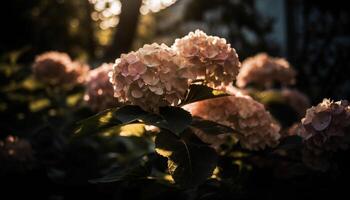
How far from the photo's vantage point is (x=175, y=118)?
63.8 inches

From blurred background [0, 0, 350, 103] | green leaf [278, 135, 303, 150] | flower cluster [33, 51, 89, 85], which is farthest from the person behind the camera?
blurred background [0, 0, 350, 103]

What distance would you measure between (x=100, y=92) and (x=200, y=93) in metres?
1.28

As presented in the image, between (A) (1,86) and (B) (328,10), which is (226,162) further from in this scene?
(B) (328,10)

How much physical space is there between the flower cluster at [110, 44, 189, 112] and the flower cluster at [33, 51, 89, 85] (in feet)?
6.64

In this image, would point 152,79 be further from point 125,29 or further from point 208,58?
point 125,29

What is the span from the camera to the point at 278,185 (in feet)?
7.40

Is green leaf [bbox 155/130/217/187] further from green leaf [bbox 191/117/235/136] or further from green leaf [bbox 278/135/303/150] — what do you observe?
green leaf [bbox 278/135/303/150]

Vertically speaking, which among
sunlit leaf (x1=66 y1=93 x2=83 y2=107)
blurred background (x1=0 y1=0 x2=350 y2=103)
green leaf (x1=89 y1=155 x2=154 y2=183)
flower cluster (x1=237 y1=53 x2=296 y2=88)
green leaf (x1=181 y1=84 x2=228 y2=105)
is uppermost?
blurred background (x1=0 y1=0 x2=350 y2=103)

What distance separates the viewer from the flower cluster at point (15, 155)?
2.71 m

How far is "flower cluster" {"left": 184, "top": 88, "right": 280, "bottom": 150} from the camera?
204 cm

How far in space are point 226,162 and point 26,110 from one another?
1787 millimetres

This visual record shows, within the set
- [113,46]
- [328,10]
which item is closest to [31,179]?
[113,46]

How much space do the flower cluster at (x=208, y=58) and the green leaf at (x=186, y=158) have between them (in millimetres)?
236

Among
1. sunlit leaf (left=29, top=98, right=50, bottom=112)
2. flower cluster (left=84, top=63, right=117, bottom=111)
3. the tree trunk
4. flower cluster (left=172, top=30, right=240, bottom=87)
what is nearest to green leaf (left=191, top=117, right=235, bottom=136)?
flower cluster (left=172, top=30, right=240, bottom=87)
